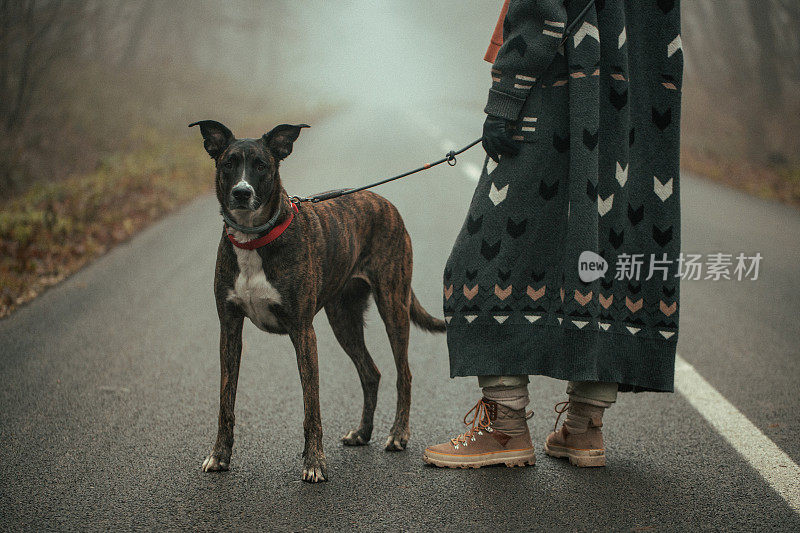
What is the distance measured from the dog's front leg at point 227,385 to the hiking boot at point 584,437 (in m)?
1.55

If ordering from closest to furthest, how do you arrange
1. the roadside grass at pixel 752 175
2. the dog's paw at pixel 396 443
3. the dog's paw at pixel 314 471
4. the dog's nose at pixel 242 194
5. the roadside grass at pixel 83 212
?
the dog's nose at pixel 242 194, the dog's paw at pixel 314 471, the dog's paw at pixel 396 443, the roadside grass at pixel 83 212, the roadside grass at pixel 752 175

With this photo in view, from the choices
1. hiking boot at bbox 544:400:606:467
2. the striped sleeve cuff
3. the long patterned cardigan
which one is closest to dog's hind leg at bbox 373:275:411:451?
the long patterned cardigan

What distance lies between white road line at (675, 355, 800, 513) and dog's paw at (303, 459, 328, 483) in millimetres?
1965

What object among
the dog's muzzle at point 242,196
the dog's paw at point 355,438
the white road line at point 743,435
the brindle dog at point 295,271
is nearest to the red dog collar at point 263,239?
the brindle dog at point 295,271

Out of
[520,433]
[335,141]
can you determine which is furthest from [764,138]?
[520,433]

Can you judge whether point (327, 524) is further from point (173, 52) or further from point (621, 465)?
point (173, 52)

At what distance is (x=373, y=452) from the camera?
371 centimetres

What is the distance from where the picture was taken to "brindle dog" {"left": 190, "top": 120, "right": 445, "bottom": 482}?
3305mm

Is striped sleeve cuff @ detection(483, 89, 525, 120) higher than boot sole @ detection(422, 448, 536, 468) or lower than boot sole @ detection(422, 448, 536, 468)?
higher

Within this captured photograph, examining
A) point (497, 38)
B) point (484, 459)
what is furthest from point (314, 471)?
point (497, 38)

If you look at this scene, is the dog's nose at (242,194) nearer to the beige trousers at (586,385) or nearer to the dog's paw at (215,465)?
the dog's paw at (215,465)

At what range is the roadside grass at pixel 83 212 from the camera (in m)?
7.34

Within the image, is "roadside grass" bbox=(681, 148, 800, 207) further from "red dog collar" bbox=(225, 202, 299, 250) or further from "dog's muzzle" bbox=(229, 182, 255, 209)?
"dog's muzzle" bbox=(229, 182, 255, 209)

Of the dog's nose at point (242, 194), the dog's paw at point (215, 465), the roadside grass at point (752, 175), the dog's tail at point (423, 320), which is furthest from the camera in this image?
the roadside grass at point (752, 175)
